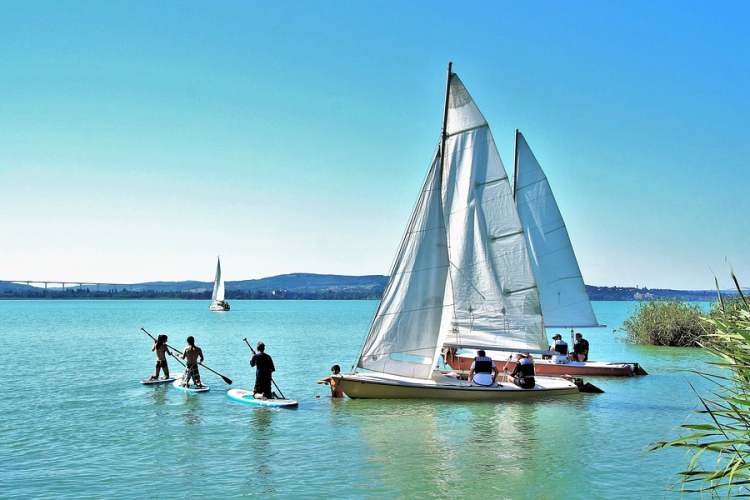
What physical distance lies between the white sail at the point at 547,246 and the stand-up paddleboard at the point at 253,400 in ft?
42.1

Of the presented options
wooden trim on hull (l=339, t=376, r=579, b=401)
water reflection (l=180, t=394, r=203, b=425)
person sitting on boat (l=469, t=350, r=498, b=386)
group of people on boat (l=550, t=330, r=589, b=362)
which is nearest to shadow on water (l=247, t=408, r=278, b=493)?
water reflection (l=180, t=394, r=203, b=425)

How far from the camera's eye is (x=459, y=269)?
930 inches

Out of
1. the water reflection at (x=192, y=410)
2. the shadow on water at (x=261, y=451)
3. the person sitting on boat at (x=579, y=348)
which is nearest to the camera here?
the shadow on water at (x=261, y=451)

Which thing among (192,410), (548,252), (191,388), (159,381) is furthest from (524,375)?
(159,381)

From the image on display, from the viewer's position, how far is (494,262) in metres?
23.6

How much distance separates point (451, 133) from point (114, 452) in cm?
1373

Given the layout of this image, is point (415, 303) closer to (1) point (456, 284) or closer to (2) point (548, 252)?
(1) point (456, 284)

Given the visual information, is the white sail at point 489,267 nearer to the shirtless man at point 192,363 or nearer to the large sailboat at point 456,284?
the large sailboat at point 456,284

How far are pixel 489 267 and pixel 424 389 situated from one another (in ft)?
16.3

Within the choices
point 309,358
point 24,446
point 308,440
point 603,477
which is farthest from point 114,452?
point 309,358

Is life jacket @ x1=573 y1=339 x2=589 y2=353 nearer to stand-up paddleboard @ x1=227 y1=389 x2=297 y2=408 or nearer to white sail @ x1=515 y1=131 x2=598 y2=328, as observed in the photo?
white sail @ x1=515 y1=131 x2=598 y2=328

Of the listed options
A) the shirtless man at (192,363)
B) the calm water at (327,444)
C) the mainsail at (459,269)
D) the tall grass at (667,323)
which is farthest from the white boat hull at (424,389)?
the tall grass at (667,323)

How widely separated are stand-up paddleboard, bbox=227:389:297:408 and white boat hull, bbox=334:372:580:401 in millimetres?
1713

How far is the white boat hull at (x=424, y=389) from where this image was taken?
69.4ft
